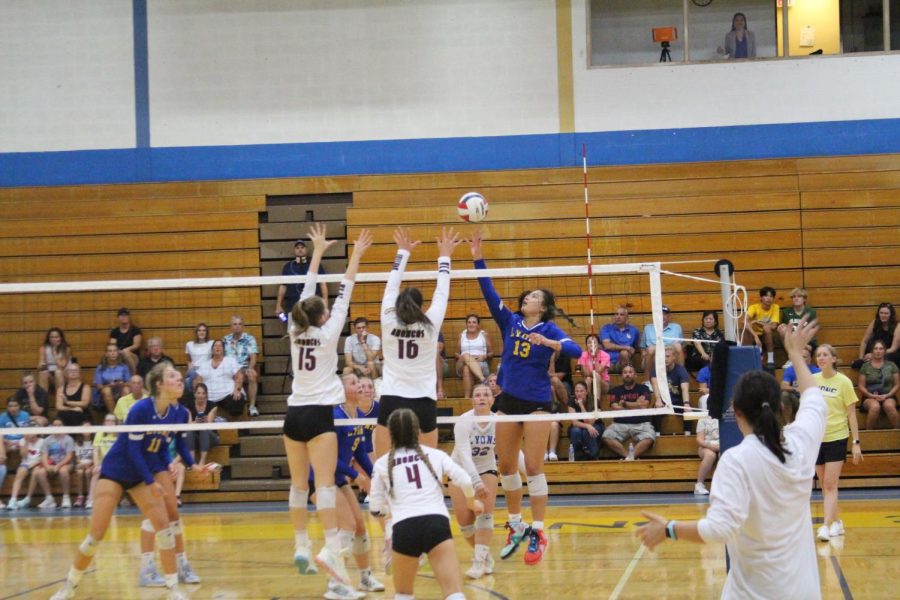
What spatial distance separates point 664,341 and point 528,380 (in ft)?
22.0

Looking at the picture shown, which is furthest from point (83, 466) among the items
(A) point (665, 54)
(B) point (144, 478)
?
(A) point (665, 54)

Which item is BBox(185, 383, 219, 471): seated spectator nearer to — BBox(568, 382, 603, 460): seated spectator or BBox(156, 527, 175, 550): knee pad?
BBox(568, 382, 603, 460): seated spectator

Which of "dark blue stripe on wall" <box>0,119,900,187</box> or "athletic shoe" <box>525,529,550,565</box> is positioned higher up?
"dark blue stripe on wall" <box>0,119,900,187</box>

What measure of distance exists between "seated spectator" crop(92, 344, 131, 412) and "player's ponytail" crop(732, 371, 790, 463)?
1301cm

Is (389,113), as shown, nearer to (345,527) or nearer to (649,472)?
(649,472)

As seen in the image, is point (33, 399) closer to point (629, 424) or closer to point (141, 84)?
point (141, 84)

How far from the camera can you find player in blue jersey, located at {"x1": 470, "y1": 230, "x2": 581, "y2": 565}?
9461mm

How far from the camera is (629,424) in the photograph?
15.7 m

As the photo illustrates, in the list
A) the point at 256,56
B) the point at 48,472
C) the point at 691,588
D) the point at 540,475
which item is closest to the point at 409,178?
the point at 256,56

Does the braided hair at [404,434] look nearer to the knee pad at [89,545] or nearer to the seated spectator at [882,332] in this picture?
the knee pad at [89,545]

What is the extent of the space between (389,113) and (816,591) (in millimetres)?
14943

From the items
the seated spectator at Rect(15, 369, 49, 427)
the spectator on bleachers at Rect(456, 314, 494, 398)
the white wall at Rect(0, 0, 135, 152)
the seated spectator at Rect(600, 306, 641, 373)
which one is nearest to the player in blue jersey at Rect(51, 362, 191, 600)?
the spectator on bleachers at Rect(456, 314, 494, 398)

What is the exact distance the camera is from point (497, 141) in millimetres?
18406

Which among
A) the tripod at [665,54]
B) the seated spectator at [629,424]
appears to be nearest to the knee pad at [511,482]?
the seated spectator at [629,424]
